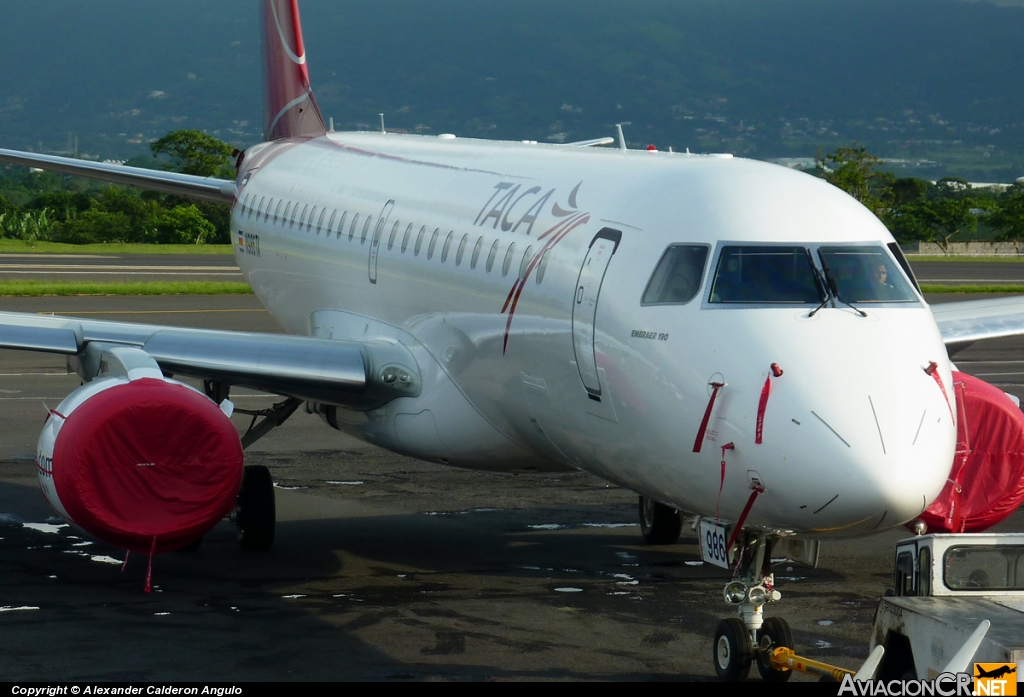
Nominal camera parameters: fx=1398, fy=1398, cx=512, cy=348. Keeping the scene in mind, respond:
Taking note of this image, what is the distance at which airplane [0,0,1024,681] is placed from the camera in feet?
27.8

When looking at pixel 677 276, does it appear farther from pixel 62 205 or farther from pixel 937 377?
pixel 62 205

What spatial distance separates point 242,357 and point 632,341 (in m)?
5.55

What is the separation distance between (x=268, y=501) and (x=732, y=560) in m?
6.64

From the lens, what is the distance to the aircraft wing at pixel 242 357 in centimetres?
1377

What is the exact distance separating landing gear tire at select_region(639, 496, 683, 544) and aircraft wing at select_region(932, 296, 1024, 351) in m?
3.50

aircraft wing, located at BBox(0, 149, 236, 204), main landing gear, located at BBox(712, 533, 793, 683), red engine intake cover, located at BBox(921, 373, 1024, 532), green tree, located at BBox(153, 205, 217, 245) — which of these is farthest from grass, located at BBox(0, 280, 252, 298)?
main landing gear, located at BBox(712, 533, 793, 683)

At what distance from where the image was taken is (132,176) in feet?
73.3

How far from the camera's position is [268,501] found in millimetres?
14562

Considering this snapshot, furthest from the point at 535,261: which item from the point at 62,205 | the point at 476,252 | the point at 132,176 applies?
the point at 62,205

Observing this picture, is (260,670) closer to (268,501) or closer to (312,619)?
(312,619)

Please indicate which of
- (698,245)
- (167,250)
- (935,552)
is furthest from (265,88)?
(167,250)

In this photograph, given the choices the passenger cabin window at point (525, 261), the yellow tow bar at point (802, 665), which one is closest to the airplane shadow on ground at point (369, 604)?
the yellow tow bar at point (802, 665)

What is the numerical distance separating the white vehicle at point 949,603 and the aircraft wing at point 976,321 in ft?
19.1

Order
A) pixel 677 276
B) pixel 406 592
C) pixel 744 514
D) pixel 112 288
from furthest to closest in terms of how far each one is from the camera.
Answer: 1. pixel 112 288
2. pixel 406 592
3. pixel 677 276
4. pixel 744 514
